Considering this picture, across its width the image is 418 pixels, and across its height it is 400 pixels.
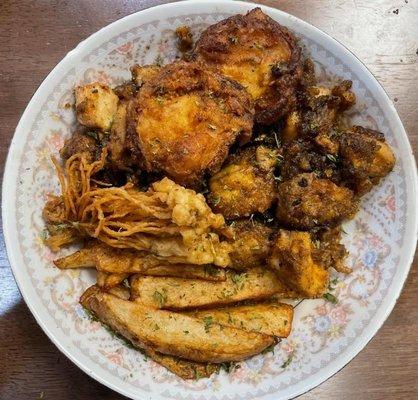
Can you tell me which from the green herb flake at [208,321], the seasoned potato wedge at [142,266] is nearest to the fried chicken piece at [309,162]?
the seasoned potato wedge at [142,266]

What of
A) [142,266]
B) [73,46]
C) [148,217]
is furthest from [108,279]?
[73,46]

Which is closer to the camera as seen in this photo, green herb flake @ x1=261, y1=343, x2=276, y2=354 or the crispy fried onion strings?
the crispy fried onion strings

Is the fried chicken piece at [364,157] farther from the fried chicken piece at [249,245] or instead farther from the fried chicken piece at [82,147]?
the fried chicken piece at [82,147]

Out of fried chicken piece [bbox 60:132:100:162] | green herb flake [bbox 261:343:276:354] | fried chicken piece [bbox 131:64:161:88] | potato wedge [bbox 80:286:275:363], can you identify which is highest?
fried chicken piece [bbox 131:64:161:88]

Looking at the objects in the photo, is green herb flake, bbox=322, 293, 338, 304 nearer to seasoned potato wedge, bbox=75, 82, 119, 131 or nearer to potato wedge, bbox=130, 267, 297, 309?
potato wedge, bbox=130, 267, 297, 309

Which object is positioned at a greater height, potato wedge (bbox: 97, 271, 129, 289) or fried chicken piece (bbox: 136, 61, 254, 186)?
fried chicken piece (bbox: 136, 61, 254, 186)

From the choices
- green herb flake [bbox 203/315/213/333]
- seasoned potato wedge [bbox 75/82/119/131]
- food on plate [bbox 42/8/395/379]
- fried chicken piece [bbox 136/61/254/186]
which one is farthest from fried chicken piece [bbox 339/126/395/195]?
seasoned potato wedge [bbox 75/82/119/131]
